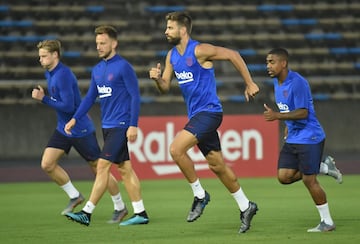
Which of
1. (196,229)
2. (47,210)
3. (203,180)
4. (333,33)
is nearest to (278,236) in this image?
(196,229)

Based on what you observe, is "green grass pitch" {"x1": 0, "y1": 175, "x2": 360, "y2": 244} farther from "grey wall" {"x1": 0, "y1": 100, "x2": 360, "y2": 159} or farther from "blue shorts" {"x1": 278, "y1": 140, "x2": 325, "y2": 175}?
"grey wall" {"x1": 0, "y1": 100, "x2": 360, "y2": 159}

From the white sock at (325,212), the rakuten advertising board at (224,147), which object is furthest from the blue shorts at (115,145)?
the rakuten advertising board at (224,147)

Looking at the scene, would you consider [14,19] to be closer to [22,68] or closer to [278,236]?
[22,68]

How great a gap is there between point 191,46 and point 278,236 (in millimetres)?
2166

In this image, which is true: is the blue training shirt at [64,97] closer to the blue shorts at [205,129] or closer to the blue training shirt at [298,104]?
the blue shorts at [205,129]

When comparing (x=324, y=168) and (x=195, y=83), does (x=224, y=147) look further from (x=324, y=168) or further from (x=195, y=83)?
(x=195, y=83)

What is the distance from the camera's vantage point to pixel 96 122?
1988 centimetres

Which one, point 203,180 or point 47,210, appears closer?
point 47,210

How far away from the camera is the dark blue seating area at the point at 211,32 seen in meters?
22.3

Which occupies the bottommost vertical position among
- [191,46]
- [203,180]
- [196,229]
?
[203,180]

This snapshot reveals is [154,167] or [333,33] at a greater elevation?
[333,33]

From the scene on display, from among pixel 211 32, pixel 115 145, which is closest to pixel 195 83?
pixel 115 145

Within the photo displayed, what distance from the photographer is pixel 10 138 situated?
65.4ft

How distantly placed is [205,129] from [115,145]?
1117mm
